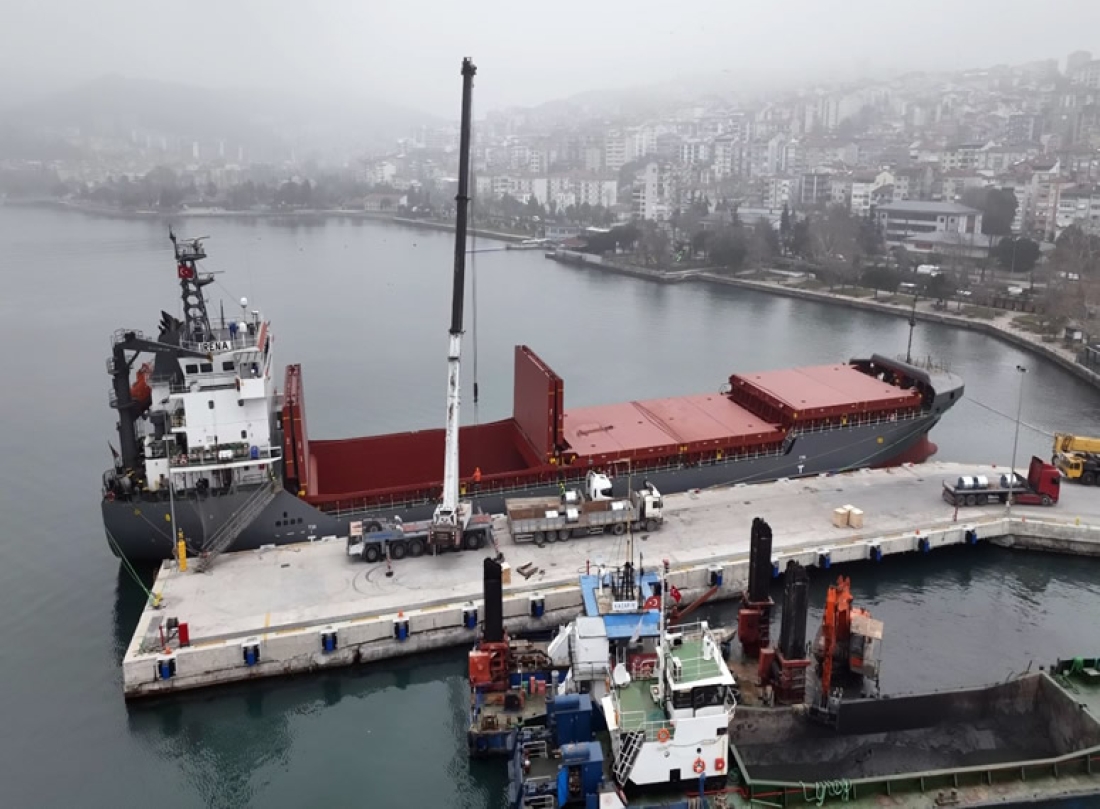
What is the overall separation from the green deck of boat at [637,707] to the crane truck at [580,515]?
6936 millimetres

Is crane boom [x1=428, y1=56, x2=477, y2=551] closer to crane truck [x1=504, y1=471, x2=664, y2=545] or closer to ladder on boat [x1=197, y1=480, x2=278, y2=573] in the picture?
crane truck [x1=504, y1=471, x2=664, y2=545]

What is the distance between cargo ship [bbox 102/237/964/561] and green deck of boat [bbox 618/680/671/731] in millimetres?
8825

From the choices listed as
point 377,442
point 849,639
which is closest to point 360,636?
point 377,442

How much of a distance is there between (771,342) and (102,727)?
36.4 meters

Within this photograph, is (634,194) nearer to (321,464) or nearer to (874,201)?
(874,201)

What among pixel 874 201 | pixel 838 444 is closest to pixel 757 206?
pixel 874 201

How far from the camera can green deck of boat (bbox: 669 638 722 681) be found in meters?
11.4

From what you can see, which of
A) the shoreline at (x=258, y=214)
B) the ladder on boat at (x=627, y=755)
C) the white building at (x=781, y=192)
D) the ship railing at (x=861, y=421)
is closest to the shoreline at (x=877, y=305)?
the ship railing at (x=861, y=421)

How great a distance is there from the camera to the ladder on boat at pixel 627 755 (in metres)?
11.3

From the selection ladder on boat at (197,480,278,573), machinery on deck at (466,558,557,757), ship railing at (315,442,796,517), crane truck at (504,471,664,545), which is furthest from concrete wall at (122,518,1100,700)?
ship railing at (315,442,796,517)

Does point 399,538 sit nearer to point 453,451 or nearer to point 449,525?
point 449,525

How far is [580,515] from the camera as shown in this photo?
1906 cm

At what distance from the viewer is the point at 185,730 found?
14555 millimetres

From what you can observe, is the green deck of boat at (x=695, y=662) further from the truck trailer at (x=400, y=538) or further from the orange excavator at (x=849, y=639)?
the truck trailer at (x=400, y=538)
